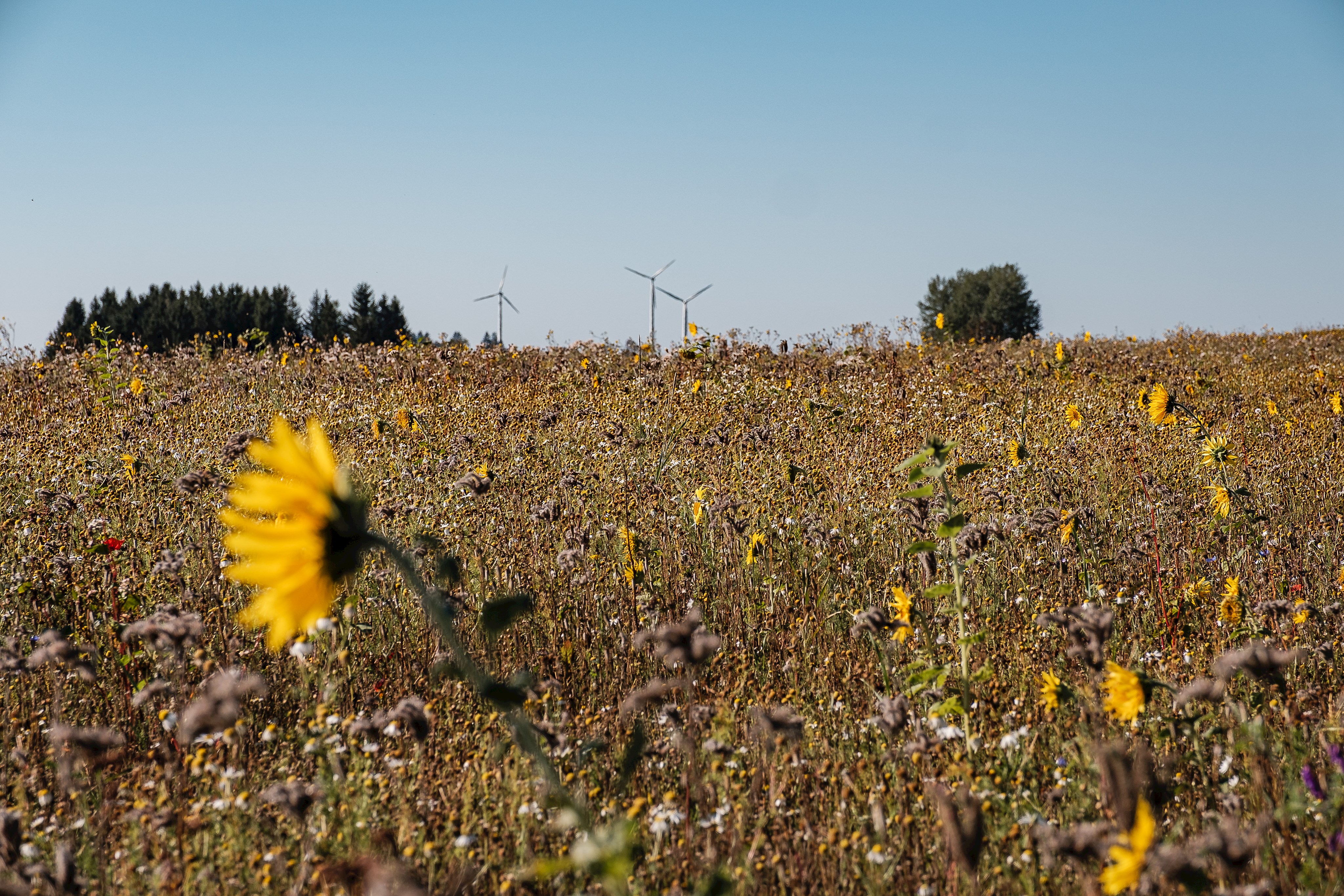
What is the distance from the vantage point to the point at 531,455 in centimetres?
600

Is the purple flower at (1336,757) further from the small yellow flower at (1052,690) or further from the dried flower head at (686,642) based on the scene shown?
the dried flower head at (686,642)

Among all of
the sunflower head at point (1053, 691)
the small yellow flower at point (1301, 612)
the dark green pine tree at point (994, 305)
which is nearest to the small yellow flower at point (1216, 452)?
the small yellow flower at point (1301, 612)

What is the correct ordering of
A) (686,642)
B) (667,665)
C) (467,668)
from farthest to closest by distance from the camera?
(667,665) < (686,642) < (467,668)

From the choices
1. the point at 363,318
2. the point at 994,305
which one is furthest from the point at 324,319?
the point at 994,305

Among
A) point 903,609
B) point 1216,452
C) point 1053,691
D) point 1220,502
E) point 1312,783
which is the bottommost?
point 1312,783

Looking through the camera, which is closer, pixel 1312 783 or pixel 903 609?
pixel 1312 783

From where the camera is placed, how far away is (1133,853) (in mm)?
1396

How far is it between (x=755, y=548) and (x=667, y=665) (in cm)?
123

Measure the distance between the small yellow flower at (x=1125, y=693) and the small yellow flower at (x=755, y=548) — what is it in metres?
1.99

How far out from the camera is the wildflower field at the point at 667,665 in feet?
6.00

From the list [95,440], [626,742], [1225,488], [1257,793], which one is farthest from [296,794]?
[95,440]

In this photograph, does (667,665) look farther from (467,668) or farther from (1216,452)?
(1216,452)

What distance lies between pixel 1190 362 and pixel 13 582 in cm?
1260

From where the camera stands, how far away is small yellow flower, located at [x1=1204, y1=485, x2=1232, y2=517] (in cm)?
435
